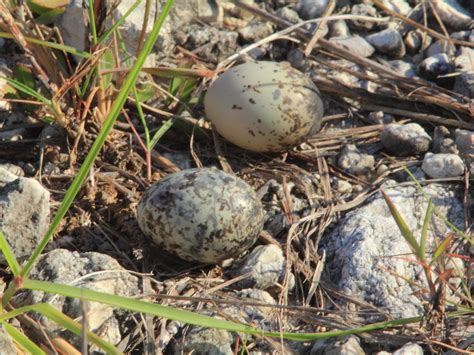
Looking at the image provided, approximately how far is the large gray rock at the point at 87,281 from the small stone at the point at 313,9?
182 cm

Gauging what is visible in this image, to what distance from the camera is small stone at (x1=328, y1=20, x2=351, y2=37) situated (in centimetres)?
355

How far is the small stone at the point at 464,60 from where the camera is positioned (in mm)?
3334

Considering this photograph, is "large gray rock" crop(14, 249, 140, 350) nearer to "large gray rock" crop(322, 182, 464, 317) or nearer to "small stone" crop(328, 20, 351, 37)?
"large gray rock" crop(322, 182, 464, 317)

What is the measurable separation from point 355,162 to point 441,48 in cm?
88

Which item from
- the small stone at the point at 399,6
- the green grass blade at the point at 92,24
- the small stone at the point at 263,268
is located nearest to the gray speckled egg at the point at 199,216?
the small stone at the point at 263,268

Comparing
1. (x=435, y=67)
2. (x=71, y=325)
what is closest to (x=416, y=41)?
(x=435, y=67)

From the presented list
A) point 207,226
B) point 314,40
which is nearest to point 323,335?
point 207,226

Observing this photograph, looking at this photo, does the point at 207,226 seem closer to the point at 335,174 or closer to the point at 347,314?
the point at 347,314

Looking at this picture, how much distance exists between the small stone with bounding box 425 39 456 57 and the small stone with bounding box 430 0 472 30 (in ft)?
0.57

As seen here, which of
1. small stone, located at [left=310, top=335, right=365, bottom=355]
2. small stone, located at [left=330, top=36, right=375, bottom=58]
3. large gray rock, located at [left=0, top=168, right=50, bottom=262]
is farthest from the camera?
small stone, located at [left=330, top=36, right=375, bottom=58]

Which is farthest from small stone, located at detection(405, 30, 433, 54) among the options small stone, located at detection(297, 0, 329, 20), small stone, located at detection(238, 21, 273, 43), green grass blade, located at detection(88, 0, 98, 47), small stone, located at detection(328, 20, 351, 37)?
green grass blade, located at detection(88, 0, 98, 47)

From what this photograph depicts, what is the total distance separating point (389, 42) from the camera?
3.48m

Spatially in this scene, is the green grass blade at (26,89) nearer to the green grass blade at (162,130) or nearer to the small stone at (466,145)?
the green grass blade at (162,130)

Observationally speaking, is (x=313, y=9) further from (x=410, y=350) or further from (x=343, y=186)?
(x=410, y=350)
